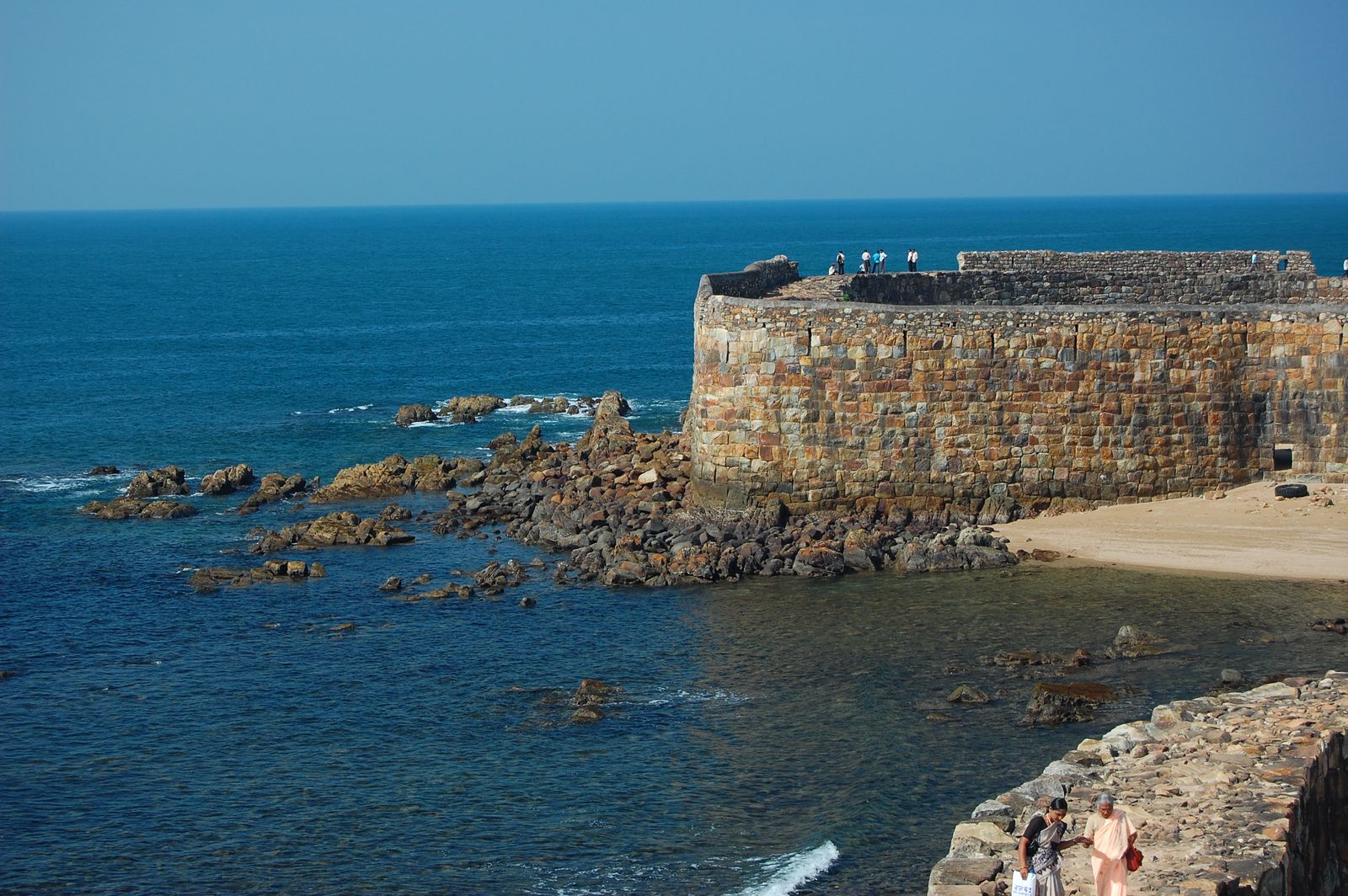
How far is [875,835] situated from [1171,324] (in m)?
15.1

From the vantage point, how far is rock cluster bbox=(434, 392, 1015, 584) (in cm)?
2852

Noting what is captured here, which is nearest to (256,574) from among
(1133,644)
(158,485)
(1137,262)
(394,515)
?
(394,515)

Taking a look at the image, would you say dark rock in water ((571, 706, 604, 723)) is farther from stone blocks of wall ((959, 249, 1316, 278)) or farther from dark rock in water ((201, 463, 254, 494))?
stone blocks of wall ((959, 249, 1316, 278))

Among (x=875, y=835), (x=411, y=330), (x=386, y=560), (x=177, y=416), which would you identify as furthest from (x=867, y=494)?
(x=411, y=330)

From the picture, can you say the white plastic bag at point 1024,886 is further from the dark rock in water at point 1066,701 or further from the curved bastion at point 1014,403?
the curved bastion at point 1014,403

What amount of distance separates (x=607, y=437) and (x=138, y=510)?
35.4 ft

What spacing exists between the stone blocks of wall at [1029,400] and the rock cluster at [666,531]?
3.51ft

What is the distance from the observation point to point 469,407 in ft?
160

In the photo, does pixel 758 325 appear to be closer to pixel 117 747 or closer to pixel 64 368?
pixel 117 747

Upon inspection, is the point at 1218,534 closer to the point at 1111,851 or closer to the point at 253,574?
the point at 1111,851

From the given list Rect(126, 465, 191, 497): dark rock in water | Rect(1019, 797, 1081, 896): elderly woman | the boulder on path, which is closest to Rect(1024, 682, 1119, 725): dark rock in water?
Rect(1019, 797, 1081, 896): elderly woman

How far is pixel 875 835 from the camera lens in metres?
17.6

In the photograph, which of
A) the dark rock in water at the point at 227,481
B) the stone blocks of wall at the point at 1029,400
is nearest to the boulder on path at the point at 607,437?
the stone blocks of wall at the point at 1029,400

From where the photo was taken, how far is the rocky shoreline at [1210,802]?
13.1 m
